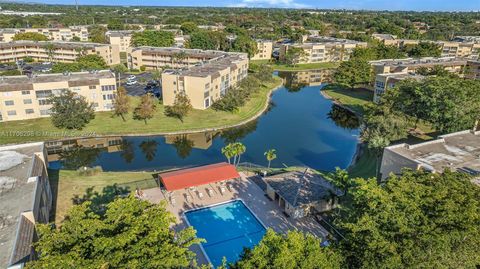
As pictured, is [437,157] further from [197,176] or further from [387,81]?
[387,81]

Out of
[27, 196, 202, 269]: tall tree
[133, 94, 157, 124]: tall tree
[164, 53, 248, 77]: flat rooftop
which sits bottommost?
[133, 94, 157, 124]: tall tree

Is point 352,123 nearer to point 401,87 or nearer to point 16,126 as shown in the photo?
point 401,87

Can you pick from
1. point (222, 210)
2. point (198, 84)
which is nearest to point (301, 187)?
point (222, 210)

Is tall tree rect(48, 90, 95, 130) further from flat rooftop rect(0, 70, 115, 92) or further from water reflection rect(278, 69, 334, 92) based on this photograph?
water reflection rect(278, 69, 334, 92)

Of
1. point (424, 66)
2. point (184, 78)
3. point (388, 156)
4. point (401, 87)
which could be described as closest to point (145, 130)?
point (184, 78)

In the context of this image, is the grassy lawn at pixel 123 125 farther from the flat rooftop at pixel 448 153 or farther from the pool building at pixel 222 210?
the flat rooftop at pixel 448 153

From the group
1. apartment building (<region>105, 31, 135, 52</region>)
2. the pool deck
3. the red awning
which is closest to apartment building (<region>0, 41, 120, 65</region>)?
apartment building (<region>105, 31, 135, 52</region>)

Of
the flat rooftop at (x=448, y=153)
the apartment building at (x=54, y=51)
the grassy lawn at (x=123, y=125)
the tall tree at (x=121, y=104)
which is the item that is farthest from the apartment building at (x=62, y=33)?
the flat rooftop at (x=448, y=153)
